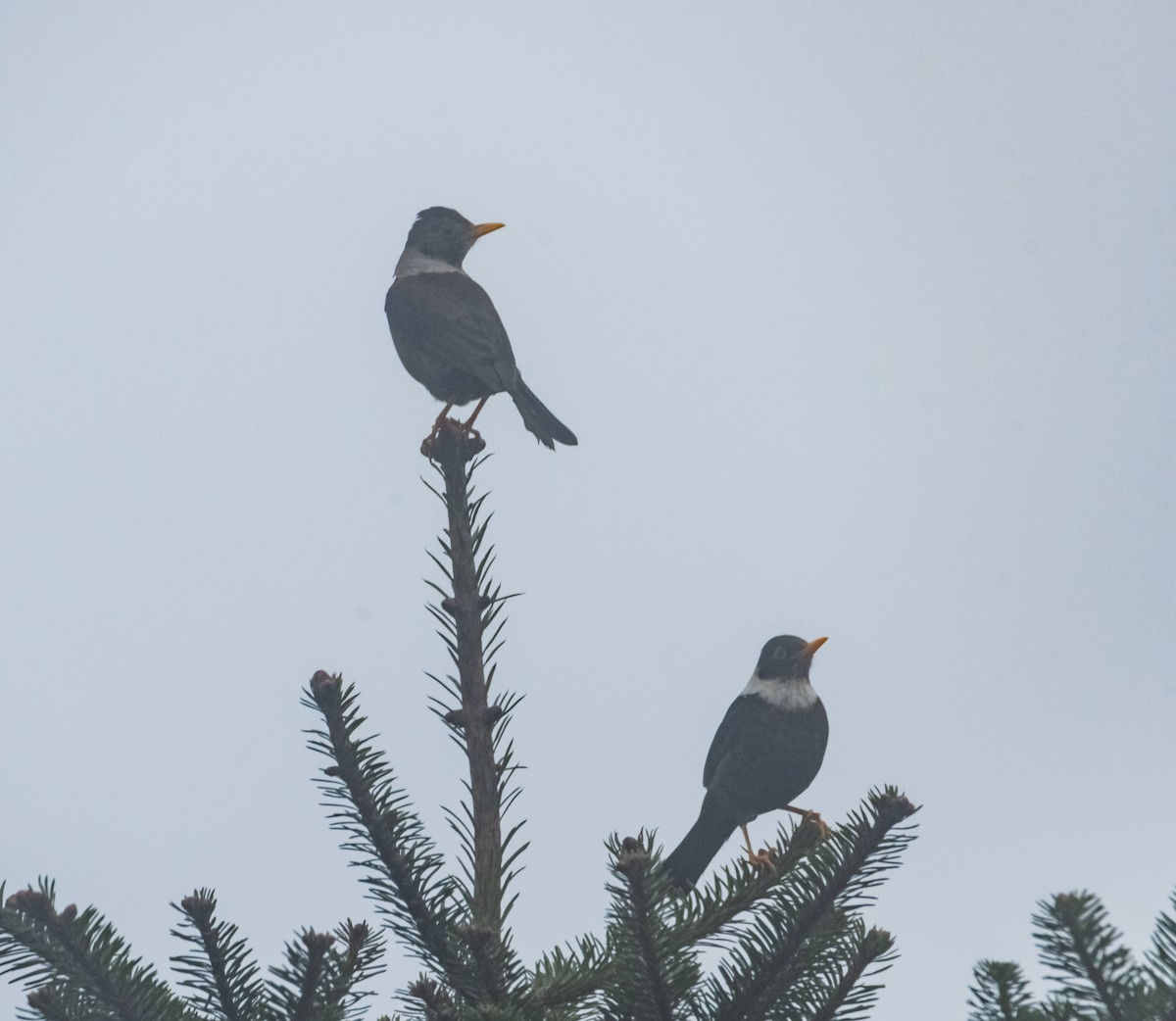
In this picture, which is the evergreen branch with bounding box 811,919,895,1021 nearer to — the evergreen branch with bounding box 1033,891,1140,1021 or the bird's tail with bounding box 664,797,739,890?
the evergreen branch with bounding box 1033,891,1140,1021

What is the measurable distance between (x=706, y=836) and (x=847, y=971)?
326cm

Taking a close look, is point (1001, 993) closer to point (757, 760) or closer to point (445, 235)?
point (757, 760)

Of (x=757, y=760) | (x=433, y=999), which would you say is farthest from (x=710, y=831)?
(x=433, y=999)

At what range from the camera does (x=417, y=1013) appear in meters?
2.46

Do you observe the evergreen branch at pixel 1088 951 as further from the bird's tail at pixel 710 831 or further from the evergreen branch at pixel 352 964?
the bird's tail at pixel 710 831

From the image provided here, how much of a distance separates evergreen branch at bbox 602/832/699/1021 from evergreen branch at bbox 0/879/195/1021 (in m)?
0.83

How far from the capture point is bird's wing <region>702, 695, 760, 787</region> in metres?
5.86

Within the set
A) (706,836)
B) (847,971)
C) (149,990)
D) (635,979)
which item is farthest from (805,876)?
(706,836)

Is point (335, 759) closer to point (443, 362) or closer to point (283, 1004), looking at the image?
point (283, 1004)

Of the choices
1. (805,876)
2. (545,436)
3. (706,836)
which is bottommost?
(805,876)

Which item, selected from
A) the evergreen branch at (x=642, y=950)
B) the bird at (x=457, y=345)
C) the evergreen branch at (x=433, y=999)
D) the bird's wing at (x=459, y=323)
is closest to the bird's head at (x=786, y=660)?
the bird at (x=457, y=345)

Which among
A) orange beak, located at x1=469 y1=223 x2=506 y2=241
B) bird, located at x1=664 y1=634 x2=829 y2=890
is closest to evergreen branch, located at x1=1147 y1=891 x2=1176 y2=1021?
bird, located at x1=664 y1=634 x2=829 y2=890

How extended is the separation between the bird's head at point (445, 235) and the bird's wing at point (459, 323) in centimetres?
80

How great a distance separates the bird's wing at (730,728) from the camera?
231 inches
